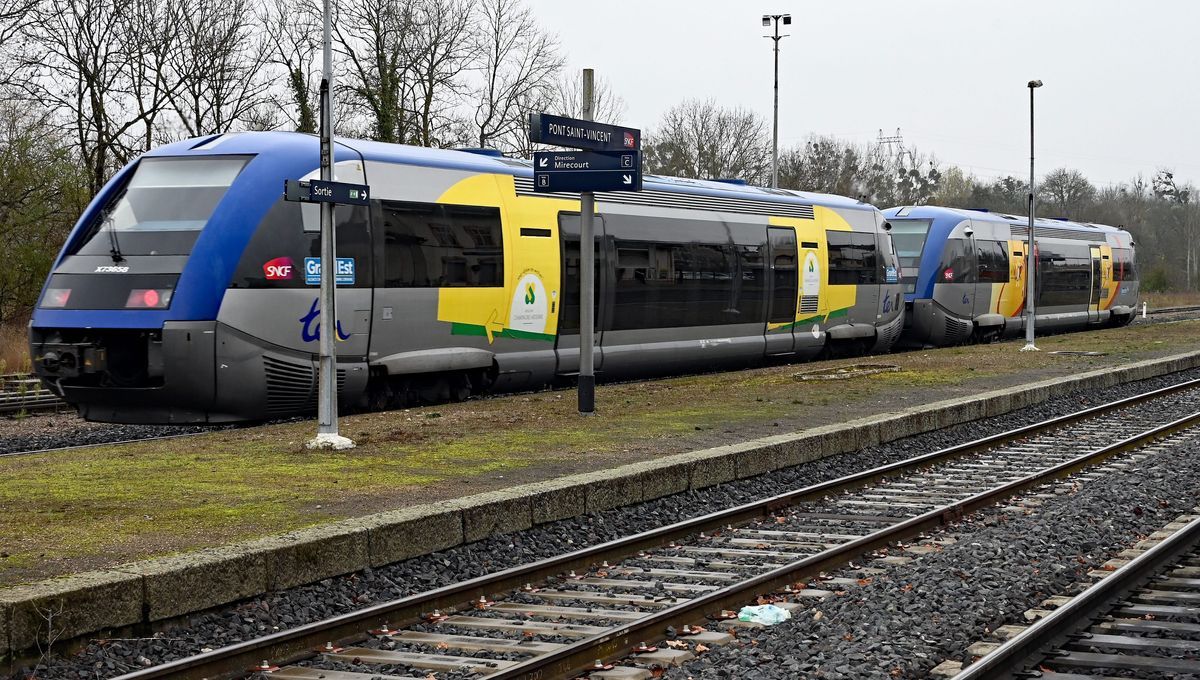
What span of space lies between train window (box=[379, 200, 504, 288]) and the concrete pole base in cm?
329

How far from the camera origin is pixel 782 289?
2317 centimetres

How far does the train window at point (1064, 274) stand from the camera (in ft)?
116

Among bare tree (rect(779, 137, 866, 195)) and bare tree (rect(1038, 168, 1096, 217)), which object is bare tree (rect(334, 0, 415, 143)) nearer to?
bare tree (rect(779, 137, 866, 195))

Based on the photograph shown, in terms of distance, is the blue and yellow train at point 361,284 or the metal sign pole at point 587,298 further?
the metal sign pole at point 587,298

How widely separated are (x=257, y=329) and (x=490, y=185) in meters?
4.20

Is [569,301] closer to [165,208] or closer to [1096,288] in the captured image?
[165,208]

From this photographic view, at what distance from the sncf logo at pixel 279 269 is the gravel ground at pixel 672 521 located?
535cm

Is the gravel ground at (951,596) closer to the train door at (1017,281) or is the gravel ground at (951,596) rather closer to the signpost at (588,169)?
the signpost at (588,169)

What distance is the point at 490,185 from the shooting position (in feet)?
55.0

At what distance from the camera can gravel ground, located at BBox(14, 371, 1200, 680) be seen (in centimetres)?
618

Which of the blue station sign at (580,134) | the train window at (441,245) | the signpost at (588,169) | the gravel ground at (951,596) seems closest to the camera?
the gravel ground at (951,596)

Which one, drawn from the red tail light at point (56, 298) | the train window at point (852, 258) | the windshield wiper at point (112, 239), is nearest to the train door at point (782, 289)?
the train window at point (852, 258)

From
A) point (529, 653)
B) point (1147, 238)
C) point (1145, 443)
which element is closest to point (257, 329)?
point (529, 653)

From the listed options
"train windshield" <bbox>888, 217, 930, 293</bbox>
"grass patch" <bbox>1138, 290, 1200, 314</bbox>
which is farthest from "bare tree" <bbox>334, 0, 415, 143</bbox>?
"grass patch" <bbox>1138, 290, 1200, 314</bbox>
